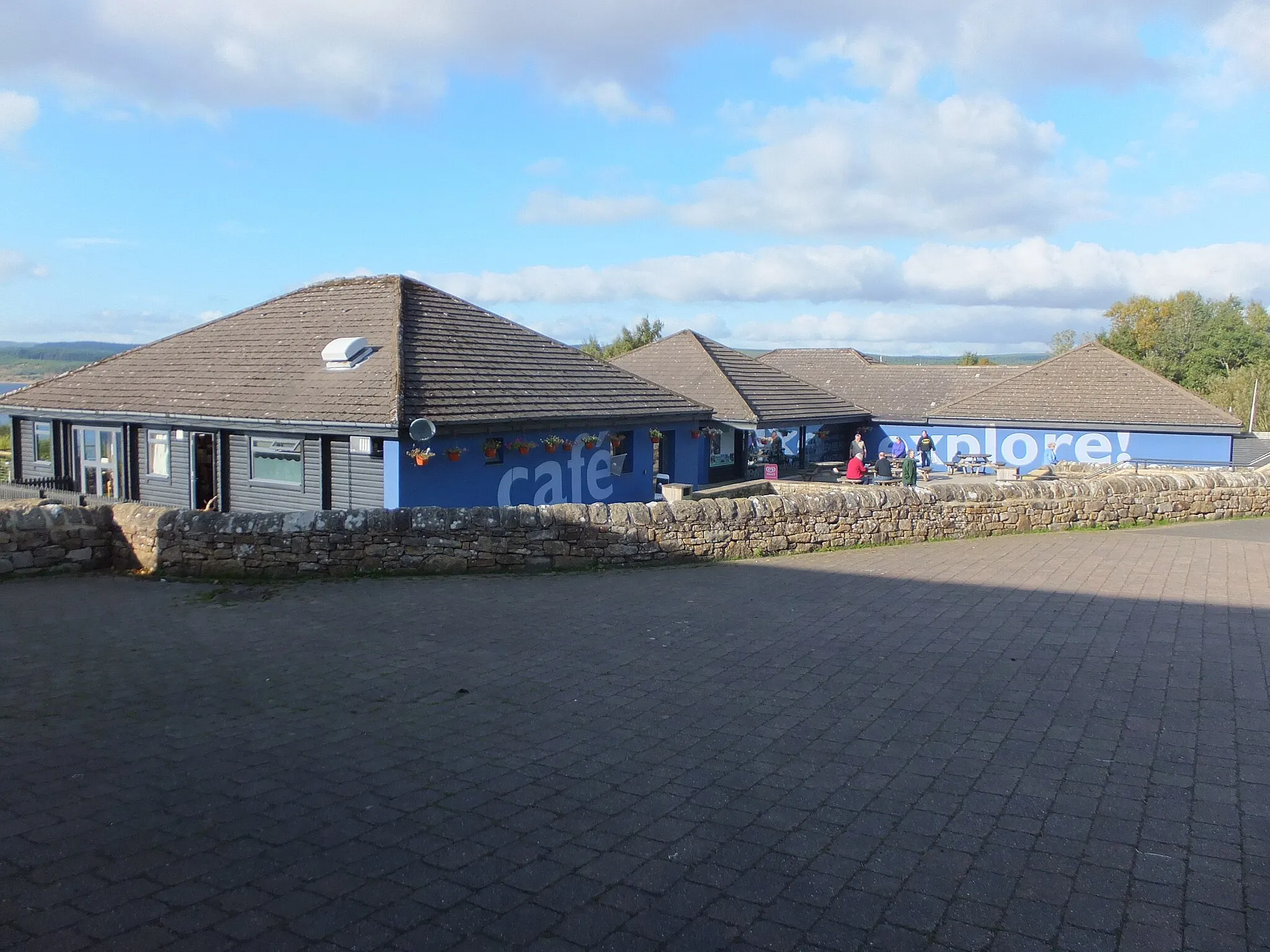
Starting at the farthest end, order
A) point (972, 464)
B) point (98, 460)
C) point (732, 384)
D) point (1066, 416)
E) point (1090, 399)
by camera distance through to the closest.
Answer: point (972, 464) → point (1090, 399) → point (1066, 416) → point (732, 384) → point (98, 460)

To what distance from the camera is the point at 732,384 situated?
30828mm

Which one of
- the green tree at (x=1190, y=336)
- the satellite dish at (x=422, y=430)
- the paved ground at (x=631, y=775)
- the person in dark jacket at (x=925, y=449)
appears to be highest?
the green tree at (x=1190, y=336)

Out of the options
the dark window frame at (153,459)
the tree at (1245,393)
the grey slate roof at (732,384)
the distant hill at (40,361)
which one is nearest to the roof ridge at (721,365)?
the grey slate roof at (732,384)

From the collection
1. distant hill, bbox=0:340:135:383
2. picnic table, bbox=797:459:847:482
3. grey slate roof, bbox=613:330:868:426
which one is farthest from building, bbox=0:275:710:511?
distant hill, bbox=0:340:135:383

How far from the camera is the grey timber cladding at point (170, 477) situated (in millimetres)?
20516

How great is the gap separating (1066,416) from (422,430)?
79.3ft

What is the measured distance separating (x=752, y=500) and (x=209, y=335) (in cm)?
1515

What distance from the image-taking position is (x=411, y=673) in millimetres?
8422

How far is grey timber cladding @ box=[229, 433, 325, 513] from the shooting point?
18.2m

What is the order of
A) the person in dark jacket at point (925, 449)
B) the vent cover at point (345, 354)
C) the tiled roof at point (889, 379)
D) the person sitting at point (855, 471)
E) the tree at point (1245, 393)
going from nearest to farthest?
1. the vent cover at point (345, 354)
2. the person sitting at point (855, 471)
3. the person in dark jacket at point (925, 449)
4. the tiled roof at point (889, 379)
5. the tree at point (1245, 393)

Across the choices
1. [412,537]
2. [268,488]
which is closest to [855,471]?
[268,488]

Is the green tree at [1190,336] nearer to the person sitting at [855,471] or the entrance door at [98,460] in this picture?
the person sitting at [855,471]

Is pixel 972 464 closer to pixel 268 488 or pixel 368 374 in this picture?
pixel 368 374

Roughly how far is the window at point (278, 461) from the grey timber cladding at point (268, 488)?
91 millimetres
